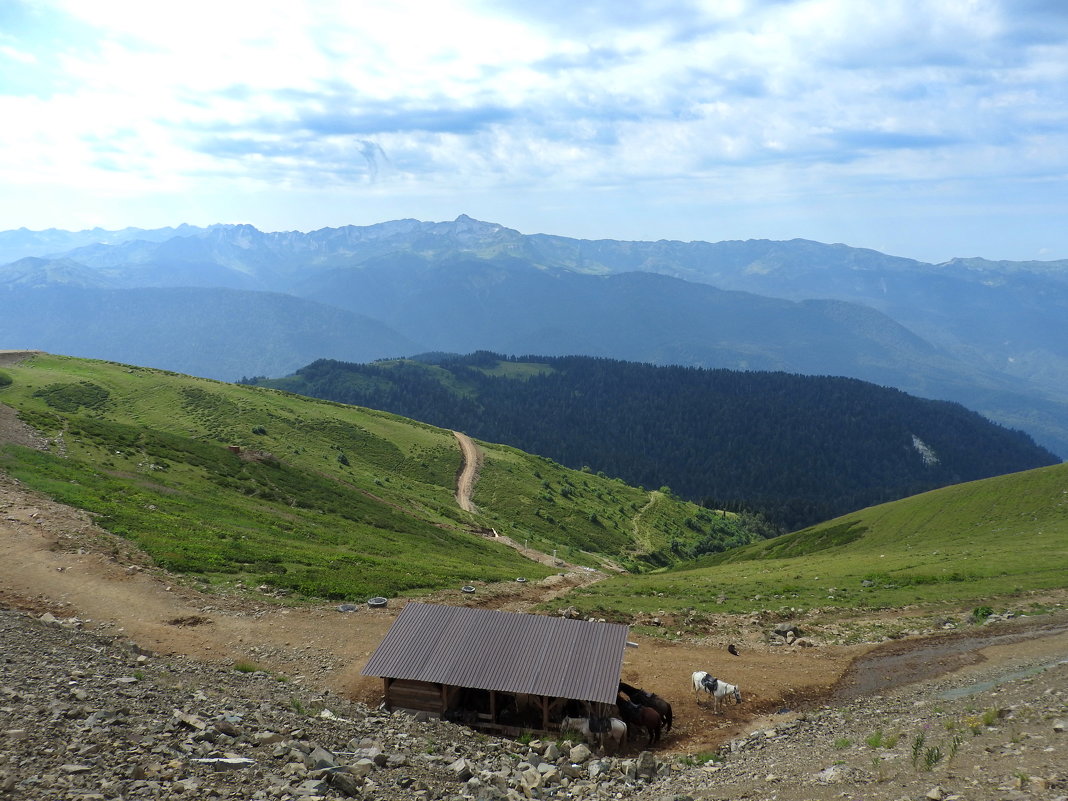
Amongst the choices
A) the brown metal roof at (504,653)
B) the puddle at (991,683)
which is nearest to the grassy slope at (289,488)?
the brown metal roof at (504,653)

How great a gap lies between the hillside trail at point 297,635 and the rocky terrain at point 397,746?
188 cm

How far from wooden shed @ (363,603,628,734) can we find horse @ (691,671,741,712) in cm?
425

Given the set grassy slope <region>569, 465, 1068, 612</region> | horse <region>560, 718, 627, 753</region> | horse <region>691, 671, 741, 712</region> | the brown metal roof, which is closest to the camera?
horse <region>560, 718, 627, 753</region>

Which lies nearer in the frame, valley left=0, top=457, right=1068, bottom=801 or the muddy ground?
valley left=0, top=457, right=1068, bottom=801

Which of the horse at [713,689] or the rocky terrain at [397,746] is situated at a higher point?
the rocky terrain at [397,746]

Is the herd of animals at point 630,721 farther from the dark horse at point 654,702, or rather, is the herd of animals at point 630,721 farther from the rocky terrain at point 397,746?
the rocky terrain at point 397,746

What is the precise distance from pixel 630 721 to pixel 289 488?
48.8 meters

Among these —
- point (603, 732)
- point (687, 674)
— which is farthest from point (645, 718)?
point (687, 674)

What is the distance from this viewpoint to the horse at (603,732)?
23516 millimetres

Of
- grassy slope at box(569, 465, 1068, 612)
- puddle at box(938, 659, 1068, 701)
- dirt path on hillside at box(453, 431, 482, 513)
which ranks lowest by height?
dirt path on hillside at box(453, 431, 482, 513)

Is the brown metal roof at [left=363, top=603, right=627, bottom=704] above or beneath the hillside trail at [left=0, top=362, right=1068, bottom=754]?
above

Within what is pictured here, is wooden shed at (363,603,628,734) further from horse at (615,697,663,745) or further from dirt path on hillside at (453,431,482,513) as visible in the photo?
dirt path on hillside at (453,431,482,513)

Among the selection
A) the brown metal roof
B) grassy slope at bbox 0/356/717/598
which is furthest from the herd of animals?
grassy slope at bbox 0/356/717/598

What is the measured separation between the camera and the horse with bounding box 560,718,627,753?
926 inches
